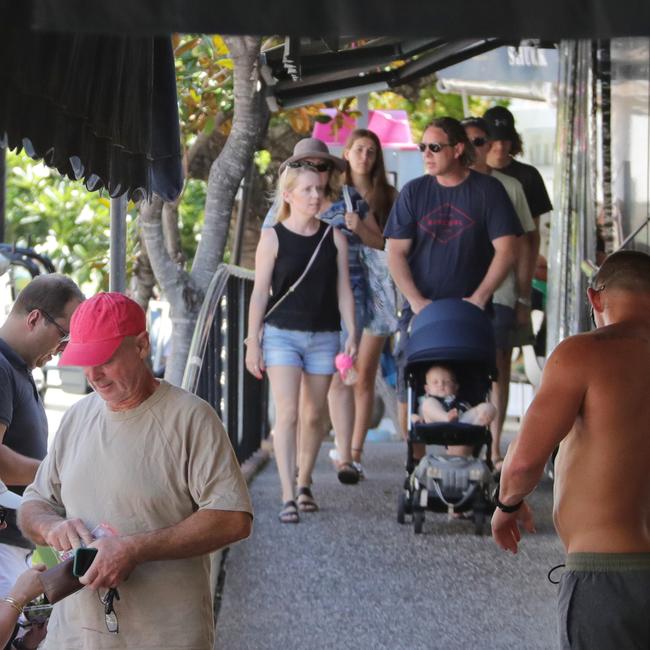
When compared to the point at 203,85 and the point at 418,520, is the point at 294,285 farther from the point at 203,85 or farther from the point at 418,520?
the point at 203,85

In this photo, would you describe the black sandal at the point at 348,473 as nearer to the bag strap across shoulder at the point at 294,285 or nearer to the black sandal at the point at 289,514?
the black sandal at the point at 289,514

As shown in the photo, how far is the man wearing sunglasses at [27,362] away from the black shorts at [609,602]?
193 centimetres

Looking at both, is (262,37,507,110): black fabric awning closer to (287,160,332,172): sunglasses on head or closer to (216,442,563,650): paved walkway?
(287,160,332,172): sunglasses on head

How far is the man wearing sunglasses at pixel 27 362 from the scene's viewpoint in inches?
190

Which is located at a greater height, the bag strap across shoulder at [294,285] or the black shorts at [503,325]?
the bag strap across shoulder at [294,285]

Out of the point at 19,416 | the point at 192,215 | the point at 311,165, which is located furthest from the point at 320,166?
the point at 192,215

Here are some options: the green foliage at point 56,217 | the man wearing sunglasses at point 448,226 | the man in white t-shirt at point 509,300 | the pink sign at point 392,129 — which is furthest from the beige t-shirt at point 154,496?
the pink sign at point 392,129

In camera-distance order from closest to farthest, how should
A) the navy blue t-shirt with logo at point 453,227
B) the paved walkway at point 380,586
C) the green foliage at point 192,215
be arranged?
1. the paved walkway at point 380,586
2. the navy blue t-shirt with logo at point 453,227
3. the green foliage at point 192,215

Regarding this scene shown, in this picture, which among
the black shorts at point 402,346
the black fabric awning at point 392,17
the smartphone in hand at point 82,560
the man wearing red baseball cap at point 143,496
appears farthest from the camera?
the black shorts at point 402,346

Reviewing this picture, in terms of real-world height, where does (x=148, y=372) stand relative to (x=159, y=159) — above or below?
below

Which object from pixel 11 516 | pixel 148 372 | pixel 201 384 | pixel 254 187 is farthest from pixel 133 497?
pixel 254 187

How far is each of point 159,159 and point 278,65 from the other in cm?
376

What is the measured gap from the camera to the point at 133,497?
3982 mm

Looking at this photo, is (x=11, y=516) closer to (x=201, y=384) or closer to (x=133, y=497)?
(x=133, y=497)
